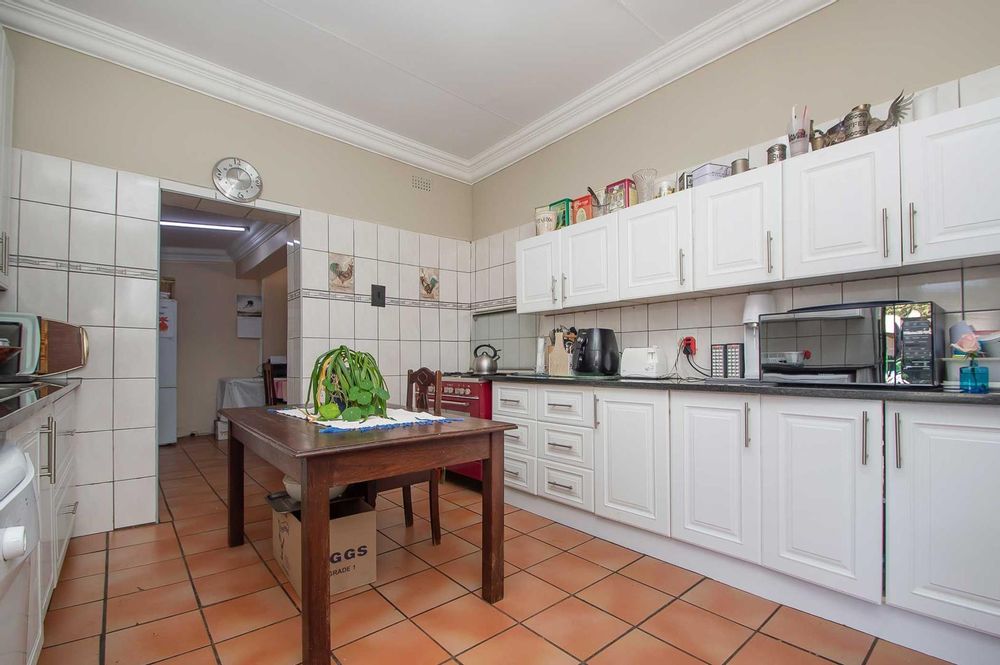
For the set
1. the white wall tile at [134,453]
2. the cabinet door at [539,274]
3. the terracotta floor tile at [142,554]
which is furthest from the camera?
the cabinet door at [539,274]

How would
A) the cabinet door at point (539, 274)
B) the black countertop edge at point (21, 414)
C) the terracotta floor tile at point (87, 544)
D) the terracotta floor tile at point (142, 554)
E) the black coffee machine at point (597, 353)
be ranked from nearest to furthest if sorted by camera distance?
the black countertop edge at point (21, 414), the terracotta floor tile at point (142, 554), the terracotta floor tile at point (87, 544), the black coffee machine at point (597, 353), the cabinet door at point (539, 274)

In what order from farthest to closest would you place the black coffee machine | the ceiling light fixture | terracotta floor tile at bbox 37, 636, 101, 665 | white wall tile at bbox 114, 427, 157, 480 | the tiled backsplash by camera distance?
the ceiling light fixture, the black coffee machine, white wall tile at bbox 114, 427, 157, 480, the tiled backsplash, terracotta floor tile at bbox 37, 636, 101, 665

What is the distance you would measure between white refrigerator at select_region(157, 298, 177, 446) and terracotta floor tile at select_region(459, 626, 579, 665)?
5545 millimetres

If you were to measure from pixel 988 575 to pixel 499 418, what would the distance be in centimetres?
241

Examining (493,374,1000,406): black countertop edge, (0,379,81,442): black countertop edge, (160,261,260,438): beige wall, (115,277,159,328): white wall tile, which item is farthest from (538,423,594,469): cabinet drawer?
(160,261,260,438): beige wall

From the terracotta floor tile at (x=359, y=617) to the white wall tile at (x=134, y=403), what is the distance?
1.88m

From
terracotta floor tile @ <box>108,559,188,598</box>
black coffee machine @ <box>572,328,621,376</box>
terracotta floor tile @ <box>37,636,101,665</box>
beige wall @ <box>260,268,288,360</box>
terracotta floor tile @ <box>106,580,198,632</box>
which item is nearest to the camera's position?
terracotta floor tile @ <box>37,636,101,665</box>

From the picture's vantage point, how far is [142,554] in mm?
2340

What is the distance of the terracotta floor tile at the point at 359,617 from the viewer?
166 cm

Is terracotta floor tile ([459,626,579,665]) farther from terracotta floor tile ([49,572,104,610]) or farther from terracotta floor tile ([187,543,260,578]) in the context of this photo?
terracotta floor tile ([49,572,104,610])

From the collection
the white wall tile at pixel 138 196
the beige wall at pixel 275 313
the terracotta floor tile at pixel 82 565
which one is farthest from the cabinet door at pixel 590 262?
the beige wall at pixel 275 313

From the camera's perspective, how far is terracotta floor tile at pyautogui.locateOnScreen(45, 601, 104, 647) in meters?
1.63

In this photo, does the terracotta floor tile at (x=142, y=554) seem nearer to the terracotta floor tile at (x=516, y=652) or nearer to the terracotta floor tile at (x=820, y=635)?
the terracotta floor tile at (x=516, y=652)

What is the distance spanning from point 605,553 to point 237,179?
3374 millimetres
